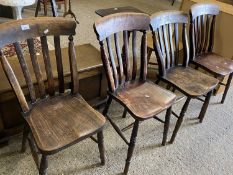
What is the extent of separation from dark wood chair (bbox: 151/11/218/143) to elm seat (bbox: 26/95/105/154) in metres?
0.69

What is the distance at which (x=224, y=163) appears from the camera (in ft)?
5.80

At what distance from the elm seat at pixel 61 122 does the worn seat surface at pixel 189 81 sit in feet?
2.33

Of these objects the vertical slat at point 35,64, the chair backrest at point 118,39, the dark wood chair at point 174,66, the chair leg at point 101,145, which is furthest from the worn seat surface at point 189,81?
the vertical slat at point 35,64

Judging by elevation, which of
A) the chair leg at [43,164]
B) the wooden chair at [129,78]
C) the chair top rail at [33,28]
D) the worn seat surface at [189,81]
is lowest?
the chair leg at [43,164]

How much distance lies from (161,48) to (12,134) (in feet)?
4.20

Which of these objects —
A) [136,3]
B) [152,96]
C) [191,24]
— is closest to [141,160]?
[152,96]

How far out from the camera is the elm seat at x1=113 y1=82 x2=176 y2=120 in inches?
54.8

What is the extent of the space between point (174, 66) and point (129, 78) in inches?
20.4

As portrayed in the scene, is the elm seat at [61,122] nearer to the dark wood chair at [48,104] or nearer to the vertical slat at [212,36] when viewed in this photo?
the dark wood chair at [48,104]

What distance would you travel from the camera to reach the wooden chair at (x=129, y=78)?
4.47 feet

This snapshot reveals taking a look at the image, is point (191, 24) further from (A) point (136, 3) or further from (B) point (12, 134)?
(A) point (136, 3)

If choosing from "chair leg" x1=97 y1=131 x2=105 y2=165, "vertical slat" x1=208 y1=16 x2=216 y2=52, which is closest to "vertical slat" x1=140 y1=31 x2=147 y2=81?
"chair leg" x1=97 y1=131 x2=105 y2=165

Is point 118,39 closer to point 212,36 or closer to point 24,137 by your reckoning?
point 24,137

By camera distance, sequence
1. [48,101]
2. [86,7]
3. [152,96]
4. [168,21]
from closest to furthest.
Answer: [48,101] → [152,96] → [168,21] → [86,7]
